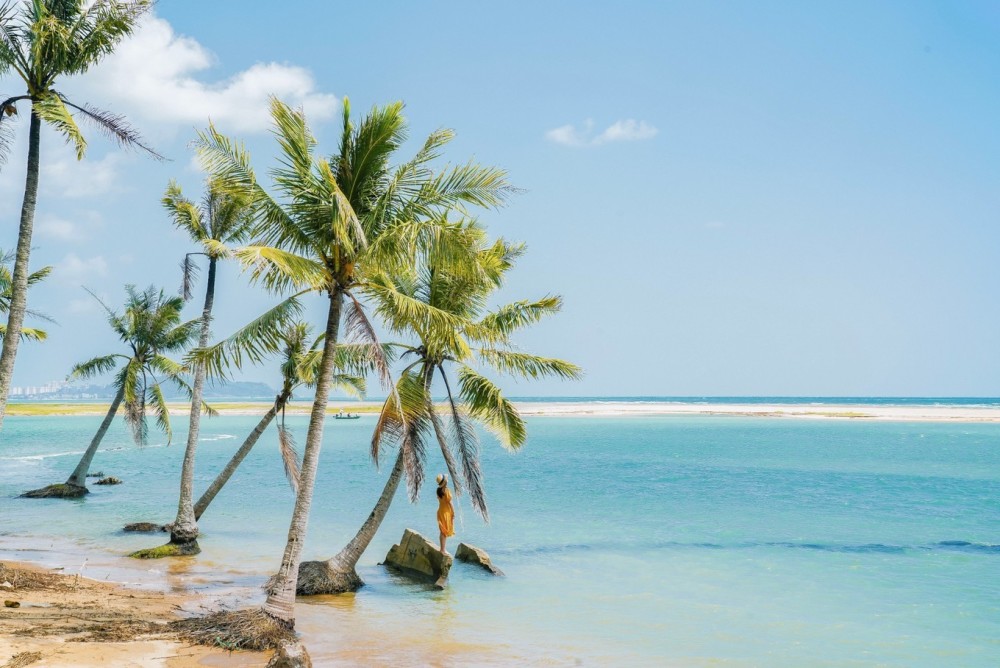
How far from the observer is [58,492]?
28344mm

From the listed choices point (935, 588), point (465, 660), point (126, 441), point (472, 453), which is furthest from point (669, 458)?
point (126, 441)

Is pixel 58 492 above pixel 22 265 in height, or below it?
below

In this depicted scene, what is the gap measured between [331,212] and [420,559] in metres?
8.77

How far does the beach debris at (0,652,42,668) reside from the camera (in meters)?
8.73

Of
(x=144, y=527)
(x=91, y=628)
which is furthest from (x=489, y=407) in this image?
(x=144, y=527)

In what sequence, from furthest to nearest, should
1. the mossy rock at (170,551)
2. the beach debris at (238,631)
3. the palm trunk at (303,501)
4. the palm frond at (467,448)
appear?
the mossy rock at (170,551)
the palm frond at (467,448)
the palm trunk at (303,501)
the beach debris at (238,631)

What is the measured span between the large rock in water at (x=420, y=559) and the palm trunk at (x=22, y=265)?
333 inches

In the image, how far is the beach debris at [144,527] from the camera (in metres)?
21.6

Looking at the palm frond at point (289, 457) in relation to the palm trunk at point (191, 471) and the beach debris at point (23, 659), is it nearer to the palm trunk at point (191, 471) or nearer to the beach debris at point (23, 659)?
the palm trunk at point (191, 471)

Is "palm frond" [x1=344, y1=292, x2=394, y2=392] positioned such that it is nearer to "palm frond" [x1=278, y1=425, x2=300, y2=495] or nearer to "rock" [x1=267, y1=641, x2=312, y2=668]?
"rock" [x1=267, y1=641, x2=312, y2=668]

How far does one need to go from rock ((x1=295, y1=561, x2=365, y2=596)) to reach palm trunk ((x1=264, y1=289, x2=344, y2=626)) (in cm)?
290

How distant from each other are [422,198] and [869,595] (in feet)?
39.2

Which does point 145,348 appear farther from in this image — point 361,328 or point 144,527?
point 361,328

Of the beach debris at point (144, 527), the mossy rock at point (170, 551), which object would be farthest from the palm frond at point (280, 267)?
the beach debris at point (144, 527)
